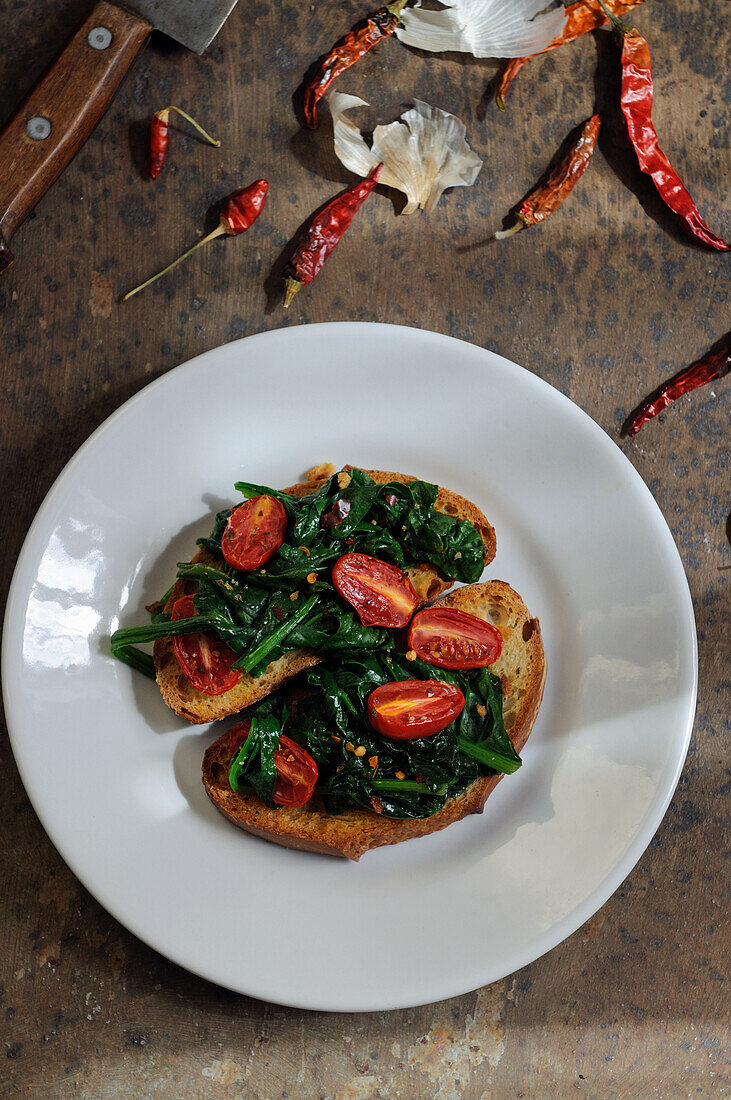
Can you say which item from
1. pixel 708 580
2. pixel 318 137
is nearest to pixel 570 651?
pixel 708 580

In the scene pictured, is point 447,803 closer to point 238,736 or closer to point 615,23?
point 238,736

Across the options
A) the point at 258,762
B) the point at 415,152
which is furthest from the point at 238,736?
the point at 415,152

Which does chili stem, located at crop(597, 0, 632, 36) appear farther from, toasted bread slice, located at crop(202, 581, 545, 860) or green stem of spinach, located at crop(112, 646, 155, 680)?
green stem of spinach, located at crop(112, 646, 155, 680)

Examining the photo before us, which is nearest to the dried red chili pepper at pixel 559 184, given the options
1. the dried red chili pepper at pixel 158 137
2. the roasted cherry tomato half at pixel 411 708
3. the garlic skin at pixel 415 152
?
the garlic skin at pixel 415 152

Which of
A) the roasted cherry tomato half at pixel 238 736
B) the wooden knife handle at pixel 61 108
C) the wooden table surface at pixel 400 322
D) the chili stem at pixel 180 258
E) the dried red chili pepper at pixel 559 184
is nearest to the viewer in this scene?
the roasted cherry tomato half at pixel 238 736

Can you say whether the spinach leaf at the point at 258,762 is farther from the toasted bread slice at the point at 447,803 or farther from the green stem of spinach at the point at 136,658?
the green stem of spinach at the point at 136,658

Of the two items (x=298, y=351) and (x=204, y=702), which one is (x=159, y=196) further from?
(x=204, y=702)
